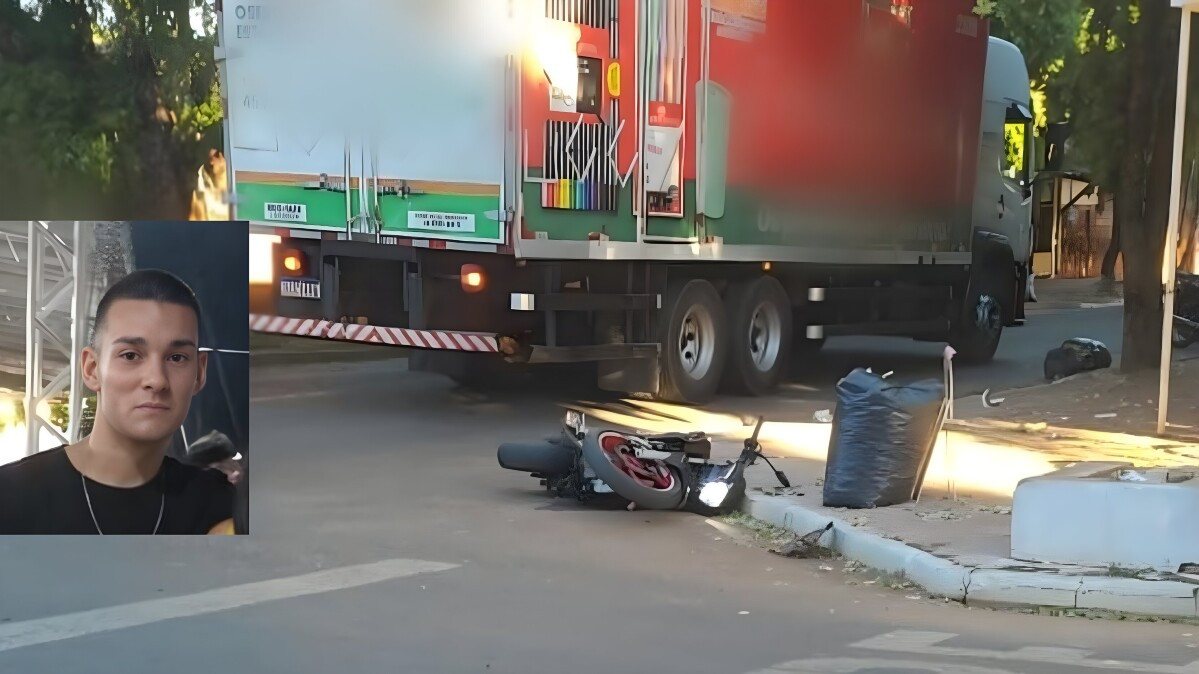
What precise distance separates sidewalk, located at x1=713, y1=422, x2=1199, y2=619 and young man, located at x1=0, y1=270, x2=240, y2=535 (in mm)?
3788

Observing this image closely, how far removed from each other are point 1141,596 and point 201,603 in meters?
4.10

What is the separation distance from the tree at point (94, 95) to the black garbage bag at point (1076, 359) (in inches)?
365

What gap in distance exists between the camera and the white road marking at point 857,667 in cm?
559

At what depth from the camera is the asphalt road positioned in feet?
18.8

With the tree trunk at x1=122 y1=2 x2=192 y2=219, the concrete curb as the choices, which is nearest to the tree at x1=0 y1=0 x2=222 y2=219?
the tree trunk at x1=122 y1=2 x2=192 y2=219

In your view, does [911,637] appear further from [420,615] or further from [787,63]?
[787,63]

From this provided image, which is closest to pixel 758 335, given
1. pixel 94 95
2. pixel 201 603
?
pixel 94 95

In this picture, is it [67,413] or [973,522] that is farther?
[973,522]

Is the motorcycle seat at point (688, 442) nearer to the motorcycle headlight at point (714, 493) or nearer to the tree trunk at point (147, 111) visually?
the motorcycle headlight at point (714, 493)

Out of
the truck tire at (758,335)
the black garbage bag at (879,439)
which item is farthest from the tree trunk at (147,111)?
the black garbage bag at (879,439)

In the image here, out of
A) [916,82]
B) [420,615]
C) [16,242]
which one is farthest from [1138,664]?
[916,82]

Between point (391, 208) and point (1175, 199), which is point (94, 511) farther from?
point (1175, 199)

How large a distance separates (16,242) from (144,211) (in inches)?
357

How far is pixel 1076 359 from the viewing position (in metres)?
16.1
